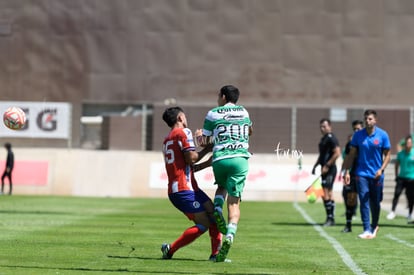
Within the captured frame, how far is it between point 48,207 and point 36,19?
58.6 ft

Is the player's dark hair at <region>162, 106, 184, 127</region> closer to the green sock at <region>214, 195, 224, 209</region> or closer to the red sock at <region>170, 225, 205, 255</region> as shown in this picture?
the green sock at <region>214, 195, 224, 209</region>

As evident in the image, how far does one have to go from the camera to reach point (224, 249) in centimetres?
1093

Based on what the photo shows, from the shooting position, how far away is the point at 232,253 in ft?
41.0

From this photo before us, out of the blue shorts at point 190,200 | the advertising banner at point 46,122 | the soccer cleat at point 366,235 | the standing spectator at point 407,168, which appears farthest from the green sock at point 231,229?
the advertising banner at point 46,122

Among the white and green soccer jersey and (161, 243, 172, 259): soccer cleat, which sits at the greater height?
the white and green soccer jersey

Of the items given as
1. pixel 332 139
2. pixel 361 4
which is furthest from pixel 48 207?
pixel 361 4

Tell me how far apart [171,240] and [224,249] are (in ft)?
12.7

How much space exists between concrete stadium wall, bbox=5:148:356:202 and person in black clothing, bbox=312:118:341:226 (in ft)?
43.0

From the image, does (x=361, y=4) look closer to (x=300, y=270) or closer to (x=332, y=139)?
(x=332, y=139)

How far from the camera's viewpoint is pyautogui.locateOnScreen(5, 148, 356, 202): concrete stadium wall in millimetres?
33625

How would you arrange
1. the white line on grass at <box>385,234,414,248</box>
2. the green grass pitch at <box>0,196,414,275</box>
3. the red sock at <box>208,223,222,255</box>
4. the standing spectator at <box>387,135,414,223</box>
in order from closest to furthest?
the green grass pitch at <box>0,196,414,275</box>
the red sock at <box>208,223,222,255</box>
the white line on grass at <box>385,234,414,248</box>
the standing spectator at <box>387,135,414,223</box>

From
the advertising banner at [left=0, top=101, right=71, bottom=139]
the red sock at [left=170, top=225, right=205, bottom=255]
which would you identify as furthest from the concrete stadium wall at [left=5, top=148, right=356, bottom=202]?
the red sock at [left=170, top=225, right=205, bottom=255]

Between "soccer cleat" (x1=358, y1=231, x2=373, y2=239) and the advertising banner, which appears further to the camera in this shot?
the advertising banner

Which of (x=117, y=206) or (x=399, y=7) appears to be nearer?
(x=117, y=206)
